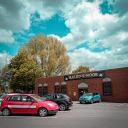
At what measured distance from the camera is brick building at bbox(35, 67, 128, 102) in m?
36.5

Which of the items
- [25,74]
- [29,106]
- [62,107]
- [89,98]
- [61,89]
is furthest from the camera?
[25,74]

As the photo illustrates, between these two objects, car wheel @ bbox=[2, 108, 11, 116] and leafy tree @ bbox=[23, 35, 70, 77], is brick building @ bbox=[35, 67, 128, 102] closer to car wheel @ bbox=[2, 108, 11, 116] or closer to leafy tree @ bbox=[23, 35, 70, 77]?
leafy tree @ bbox=[23, 35, 70, 77]

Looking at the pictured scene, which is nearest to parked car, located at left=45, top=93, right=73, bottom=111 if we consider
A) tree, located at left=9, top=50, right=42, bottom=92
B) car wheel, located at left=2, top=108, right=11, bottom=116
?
car wheel, located at left=2, top=108, right=11, bottom=116

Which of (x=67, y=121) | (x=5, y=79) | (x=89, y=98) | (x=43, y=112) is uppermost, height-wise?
(x=5, y=79)

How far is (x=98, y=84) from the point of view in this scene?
39.7 meters

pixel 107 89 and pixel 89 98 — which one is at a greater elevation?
pixel 107 89

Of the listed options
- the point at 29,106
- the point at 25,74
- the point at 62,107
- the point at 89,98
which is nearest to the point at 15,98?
the point at 29,106

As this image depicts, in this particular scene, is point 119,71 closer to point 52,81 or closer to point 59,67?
point 52,81

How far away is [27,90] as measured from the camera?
58.8 m

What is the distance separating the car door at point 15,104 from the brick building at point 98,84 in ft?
75.9

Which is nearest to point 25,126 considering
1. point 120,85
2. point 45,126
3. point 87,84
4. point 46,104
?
point 45,126

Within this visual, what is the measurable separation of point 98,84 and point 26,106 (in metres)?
24.8

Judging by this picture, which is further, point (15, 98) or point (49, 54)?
point (49, 54)

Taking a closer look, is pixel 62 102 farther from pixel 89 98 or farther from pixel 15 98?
pixel 89 98
